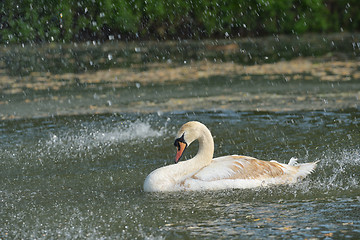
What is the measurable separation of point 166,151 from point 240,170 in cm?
217

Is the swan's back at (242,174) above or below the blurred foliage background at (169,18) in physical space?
below

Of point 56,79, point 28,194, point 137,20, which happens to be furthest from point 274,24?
point 28,194

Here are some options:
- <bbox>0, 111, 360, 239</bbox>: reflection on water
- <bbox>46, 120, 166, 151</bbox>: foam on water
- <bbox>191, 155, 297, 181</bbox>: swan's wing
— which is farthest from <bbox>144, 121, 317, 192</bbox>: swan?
<bbox>46, 120, 166, 151</bbox>: foam on water

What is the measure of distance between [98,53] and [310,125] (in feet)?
39.1

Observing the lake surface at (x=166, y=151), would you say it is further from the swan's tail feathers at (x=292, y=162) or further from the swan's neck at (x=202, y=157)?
the swan's neck at (x=202, y=157)

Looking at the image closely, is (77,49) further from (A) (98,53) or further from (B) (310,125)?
(B) (310,125)

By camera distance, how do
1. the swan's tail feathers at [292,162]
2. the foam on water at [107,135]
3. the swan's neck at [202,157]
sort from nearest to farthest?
the swan's neck at [202,157] < the swan's tail feathers at [292,162] < the foam on water at [107,135]

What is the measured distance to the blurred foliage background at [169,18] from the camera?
2453cm

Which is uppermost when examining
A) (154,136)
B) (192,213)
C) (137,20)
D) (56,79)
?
(137,20)

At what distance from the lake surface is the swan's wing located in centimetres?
Answer: 20

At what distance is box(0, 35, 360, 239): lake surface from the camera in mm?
6449

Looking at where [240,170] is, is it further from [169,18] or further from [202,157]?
[169,18]

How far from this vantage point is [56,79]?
17.3m

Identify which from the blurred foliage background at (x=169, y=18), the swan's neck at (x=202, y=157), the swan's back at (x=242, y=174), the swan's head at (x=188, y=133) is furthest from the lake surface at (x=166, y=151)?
the blurred foliage background at (x=169, y=18)
